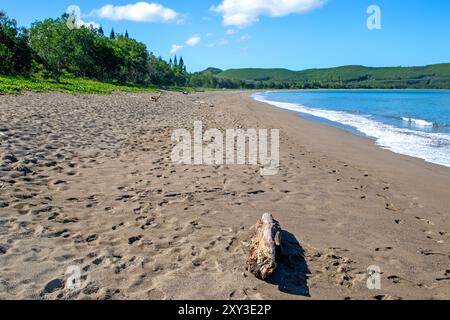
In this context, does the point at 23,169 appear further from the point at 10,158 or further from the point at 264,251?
the point at 264,251

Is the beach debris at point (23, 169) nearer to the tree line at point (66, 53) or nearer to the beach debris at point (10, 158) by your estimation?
the beach debris at point (10, 158)

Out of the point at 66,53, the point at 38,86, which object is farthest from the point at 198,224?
the point at 66,53

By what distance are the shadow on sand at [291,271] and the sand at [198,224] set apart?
20mm

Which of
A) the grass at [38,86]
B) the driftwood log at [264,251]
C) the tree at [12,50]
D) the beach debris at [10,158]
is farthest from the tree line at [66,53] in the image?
the driftwood log at [264,251]

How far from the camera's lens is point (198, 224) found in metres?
5.91

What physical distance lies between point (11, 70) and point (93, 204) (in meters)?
38.3

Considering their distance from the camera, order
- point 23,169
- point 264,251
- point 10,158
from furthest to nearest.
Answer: point 10,158
point 23,169
point 264,251

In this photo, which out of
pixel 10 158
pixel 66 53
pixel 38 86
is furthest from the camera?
pixel 66 53

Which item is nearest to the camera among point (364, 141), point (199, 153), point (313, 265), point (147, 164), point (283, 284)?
point (283, 284)

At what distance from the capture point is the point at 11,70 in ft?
124

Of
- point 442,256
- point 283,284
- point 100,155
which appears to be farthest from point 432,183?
point 100,155

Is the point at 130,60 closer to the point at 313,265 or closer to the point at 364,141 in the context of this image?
the point at 364,141

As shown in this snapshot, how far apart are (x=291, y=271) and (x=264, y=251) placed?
452mm

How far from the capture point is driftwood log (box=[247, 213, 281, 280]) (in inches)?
172
